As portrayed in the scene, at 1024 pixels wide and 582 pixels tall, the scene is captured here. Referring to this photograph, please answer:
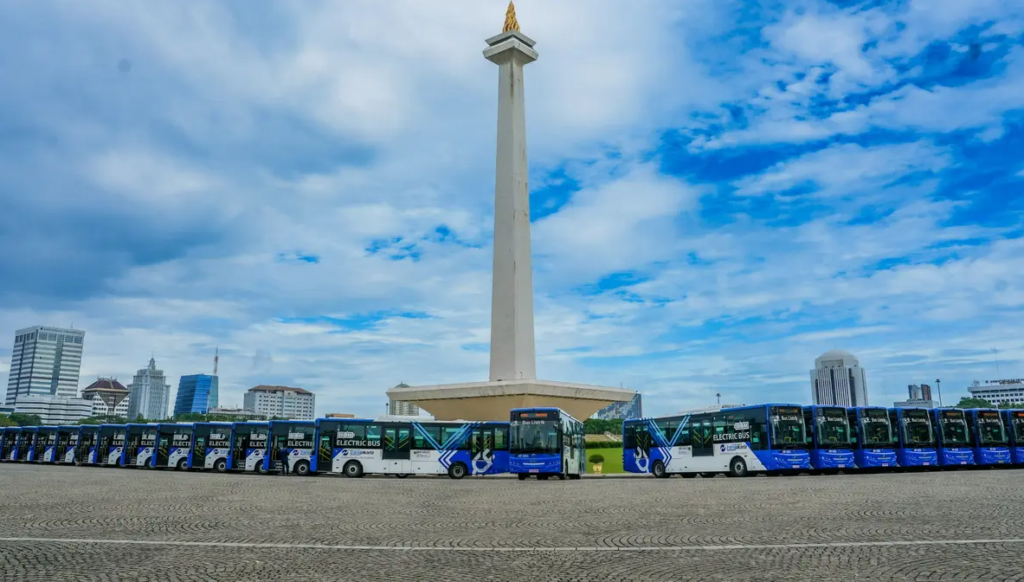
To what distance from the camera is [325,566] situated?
8.57 m

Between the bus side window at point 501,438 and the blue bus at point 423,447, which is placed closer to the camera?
the blue bus at point 423,447

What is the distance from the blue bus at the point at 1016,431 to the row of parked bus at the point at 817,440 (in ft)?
0.15

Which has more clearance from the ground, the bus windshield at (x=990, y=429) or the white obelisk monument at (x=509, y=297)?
the white obelisk monument at (x=509, y=297)

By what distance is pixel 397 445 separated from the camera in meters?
32.9

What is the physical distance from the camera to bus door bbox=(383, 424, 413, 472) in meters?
32.8

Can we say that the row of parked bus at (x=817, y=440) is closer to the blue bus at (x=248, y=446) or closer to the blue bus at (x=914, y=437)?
the blue bus at (x=914, y=437)

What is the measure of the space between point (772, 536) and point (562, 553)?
3.36 m

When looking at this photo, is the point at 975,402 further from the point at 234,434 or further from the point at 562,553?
the point at 562,553

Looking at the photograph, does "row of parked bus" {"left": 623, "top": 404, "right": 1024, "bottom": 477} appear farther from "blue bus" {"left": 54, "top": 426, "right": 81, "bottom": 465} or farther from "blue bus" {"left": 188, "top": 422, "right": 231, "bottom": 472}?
"blue bus" {"left": 54, "top": 426, "right": 81, "bottom": 465}

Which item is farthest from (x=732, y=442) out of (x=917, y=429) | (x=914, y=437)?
(x=917, y=429)

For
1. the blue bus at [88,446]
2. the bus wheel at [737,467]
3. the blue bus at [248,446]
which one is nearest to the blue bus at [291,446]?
the blue bus at [248,446]

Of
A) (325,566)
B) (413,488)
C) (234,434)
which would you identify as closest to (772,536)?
(325,566)

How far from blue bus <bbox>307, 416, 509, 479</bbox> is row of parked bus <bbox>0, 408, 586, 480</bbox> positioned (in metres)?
0.04

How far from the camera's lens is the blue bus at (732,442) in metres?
28.7
